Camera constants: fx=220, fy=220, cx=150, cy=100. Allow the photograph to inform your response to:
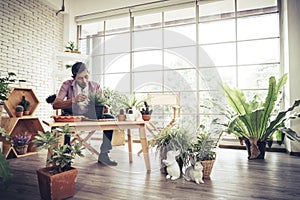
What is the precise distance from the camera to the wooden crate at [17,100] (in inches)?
108

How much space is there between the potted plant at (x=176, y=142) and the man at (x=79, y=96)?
1.91ft

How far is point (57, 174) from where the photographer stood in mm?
1363

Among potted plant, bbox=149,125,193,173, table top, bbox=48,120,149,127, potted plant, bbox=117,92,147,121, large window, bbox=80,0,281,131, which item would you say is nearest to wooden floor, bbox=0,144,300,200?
potted plant, bbox=149,125,193,173

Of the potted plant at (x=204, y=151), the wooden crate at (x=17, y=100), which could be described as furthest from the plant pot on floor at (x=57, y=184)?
the wooden crate at (x=17, y=100)

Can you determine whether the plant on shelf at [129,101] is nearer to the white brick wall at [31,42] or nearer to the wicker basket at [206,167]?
the wicker basket at [206,167]

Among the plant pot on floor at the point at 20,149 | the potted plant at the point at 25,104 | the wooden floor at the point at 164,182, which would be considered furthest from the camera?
the potted plant at the point at 25,104

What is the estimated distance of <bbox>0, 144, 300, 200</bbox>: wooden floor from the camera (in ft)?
4.75

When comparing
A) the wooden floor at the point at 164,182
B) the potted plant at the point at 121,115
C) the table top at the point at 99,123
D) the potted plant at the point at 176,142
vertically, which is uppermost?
the potted plant at the point at 121,115

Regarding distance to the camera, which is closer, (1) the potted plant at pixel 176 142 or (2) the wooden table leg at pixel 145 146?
(1) the potted plant at pixel 176 142

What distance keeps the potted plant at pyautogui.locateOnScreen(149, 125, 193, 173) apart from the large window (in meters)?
1.30

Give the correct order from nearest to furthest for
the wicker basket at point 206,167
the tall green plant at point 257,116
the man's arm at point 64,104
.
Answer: the wicker basket at point 206,167 < the man's arm at point 64,104 < the tall green plant at point 257,116

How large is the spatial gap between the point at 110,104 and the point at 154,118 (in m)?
0.64

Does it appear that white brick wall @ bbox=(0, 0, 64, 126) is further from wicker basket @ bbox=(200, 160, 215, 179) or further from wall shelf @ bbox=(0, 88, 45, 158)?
wicker basket @ bbox=(200, 160, 215, 179)

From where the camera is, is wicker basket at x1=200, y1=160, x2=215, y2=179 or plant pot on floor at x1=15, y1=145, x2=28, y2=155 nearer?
wicker basket at x1=200, y1=160, x2=215, y2=179
